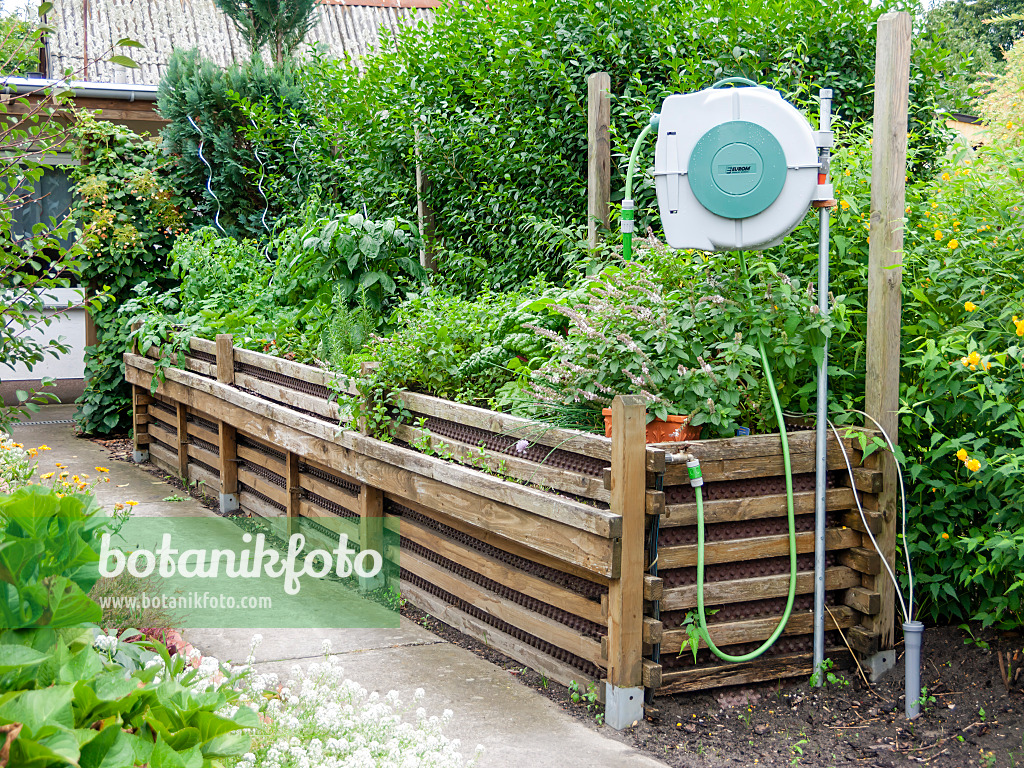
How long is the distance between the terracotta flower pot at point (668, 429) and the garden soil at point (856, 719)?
871mm

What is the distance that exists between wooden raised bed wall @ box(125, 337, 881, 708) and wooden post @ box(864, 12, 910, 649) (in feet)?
0.40

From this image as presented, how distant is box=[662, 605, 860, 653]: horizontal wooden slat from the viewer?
3.03 metres

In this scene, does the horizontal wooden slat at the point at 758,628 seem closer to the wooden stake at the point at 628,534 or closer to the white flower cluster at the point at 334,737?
the wooden stake at the point at 628,534

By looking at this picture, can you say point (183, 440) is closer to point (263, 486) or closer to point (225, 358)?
point (225, 358)

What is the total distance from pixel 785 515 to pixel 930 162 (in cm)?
260

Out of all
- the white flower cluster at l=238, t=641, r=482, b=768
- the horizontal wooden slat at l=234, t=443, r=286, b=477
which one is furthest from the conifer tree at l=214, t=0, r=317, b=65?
Answer: the white flower cluster at l=238, t=641, r=482, b=768

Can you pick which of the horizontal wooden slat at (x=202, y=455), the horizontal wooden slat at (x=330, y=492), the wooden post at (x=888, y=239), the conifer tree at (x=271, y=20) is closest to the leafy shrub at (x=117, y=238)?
the horizontal wooden slat at (x=202, y=455)

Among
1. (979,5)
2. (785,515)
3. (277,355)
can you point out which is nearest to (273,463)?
(277,355)

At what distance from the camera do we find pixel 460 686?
340 centimetres

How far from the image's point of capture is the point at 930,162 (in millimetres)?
4824

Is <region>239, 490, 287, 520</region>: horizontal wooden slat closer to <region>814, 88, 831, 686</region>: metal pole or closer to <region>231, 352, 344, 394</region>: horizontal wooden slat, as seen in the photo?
<region>231, 352, 344, 394</region>: horizontal wooden slat

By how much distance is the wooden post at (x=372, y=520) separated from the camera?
15.1 feet

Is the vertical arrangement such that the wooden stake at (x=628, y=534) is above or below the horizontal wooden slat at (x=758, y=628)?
above

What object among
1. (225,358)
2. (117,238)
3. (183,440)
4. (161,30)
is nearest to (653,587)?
(225,358)
